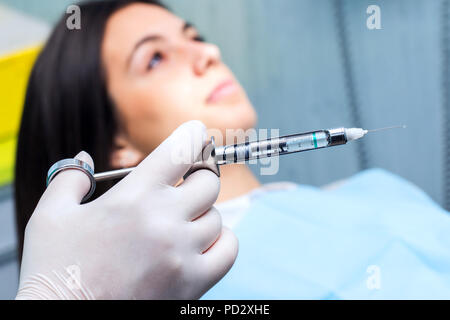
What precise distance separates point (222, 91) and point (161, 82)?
12 centimetres

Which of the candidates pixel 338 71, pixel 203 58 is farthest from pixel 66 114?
pixel 338 71

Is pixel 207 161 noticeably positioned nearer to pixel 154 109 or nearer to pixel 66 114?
pixel 154 109

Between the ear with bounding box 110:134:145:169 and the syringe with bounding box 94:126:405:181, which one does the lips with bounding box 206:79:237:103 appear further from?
the syringe with bounding box 94:126:405:181

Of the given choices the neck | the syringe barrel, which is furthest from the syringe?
the neck

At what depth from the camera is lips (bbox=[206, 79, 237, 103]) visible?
0.76 m

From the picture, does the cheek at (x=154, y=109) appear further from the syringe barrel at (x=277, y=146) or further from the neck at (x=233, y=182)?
the syringe barrel at (x=277, y=146)

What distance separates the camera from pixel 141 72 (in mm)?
777

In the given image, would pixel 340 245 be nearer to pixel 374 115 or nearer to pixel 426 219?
pixel 426 219

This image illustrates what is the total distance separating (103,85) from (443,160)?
34.0 inches

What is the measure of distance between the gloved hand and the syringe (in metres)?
0.01

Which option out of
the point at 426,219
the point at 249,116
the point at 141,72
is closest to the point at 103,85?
the point at 141,72

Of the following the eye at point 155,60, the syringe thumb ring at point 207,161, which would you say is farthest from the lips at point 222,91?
the syringe thumb ring at point 207,161

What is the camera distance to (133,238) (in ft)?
1.30
